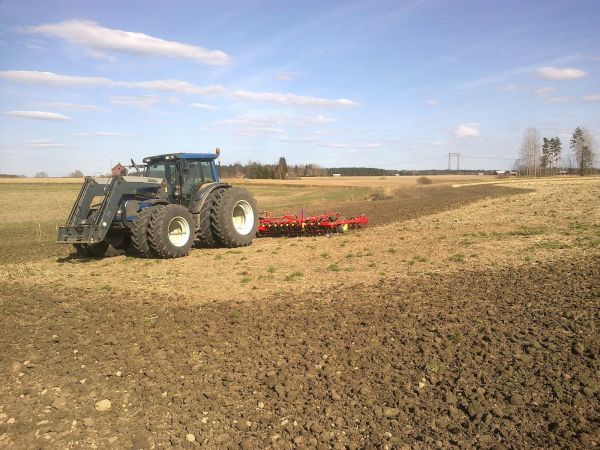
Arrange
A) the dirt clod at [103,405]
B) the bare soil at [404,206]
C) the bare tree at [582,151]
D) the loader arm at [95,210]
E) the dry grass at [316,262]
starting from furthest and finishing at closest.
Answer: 1. the bare tree at [582,151]
2. the bare soil at [404,206]
3. the loader arm at [95,210]
4. the dry grass at [316,262]
5. the dirt clod at [103,405]

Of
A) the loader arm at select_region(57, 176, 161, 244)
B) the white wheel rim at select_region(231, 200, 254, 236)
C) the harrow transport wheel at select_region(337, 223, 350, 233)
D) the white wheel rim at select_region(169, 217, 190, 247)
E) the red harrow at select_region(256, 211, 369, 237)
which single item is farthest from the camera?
the harrow transport wheel at select_region(337, 223, 350, 233)

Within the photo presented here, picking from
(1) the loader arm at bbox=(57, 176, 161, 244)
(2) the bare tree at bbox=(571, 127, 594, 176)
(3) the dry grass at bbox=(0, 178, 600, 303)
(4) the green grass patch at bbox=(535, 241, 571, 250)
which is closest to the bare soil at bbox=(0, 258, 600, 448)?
(3) the dry grass at bbox=(0, 178, 600, 303)

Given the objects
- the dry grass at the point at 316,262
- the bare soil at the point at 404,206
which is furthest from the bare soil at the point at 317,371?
the bare soil at the point at 404,206

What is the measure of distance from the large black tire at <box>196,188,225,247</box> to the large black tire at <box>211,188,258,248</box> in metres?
0.10

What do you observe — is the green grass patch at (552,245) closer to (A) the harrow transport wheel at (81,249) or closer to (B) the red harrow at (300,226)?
(B) the red harrow at (300,226)

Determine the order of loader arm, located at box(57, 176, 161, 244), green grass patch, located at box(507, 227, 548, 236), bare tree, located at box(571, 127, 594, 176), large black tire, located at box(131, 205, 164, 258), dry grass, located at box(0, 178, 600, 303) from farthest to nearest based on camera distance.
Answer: bare tree, located at box(571, 127, 594, 176) < green grass patch, located at box(507, 227, 548, 236) < large black tire, located at box(131, 205, 164, 258) < loader arm, located at box(57, 176, 161, 244) < dry grass, located at box(0, 178, 600, 303)

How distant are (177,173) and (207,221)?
1414 millimetres

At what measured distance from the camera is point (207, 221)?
475 inches

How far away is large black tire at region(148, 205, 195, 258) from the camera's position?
34.1ft

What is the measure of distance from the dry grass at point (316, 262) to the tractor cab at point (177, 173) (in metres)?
1.56

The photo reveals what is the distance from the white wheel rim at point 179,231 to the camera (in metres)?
11.1

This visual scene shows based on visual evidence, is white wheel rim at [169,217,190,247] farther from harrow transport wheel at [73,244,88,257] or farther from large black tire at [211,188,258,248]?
harrow transport wheel at [73,244,88,257]

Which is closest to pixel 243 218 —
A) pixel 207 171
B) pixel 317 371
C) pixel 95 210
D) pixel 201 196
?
pixel 207 171

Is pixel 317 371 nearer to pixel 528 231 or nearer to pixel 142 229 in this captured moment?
pixel 142 229
